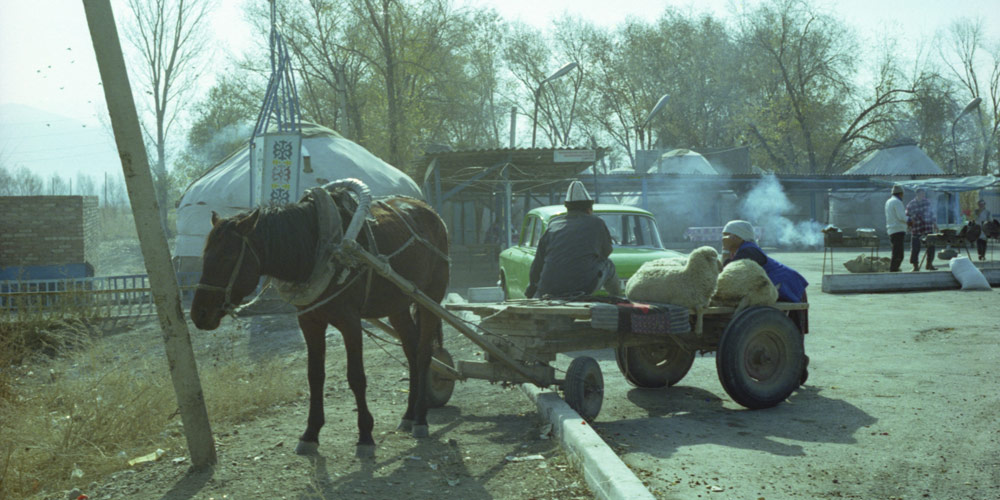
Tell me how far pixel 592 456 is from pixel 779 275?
10.6 ft

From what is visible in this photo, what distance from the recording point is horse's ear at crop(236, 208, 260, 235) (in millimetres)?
5258

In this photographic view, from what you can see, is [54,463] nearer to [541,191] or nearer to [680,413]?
[680,413]

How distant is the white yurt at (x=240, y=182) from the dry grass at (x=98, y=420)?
11772 mm

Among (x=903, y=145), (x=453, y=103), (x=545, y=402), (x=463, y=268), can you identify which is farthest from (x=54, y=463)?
(x=903, y=145)

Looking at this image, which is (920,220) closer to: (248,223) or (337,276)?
(337,276)

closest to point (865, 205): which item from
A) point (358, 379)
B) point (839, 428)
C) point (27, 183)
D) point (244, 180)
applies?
point (244, 180)

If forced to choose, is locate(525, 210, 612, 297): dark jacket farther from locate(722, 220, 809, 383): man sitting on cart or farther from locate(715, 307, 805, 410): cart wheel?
locate(715, 307, 805, 410): cart wheel

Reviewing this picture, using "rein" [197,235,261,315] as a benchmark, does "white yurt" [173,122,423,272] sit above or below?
above

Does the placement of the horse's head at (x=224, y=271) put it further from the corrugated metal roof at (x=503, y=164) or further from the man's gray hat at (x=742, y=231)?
the corrugated metal roof at (x=503, y=164)

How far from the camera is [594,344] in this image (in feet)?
21.4

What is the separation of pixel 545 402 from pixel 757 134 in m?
48.9

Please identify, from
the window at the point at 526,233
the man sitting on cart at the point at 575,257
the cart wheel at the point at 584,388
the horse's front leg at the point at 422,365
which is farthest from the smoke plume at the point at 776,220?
the horse's front leg at the point at 422,365

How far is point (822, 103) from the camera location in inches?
1982

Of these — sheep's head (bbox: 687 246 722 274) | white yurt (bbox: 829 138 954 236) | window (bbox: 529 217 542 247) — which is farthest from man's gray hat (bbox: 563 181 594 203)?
white yurt (bbox: 829 138 954 236)
